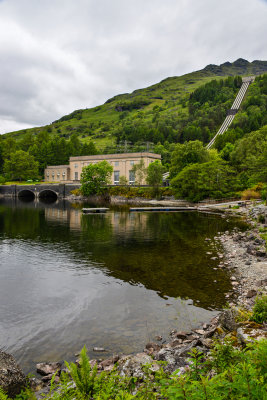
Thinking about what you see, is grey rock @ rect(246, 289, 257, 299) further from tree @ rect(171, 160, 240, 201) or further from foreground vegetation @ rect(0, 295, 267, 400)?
tree @ rect(171, 160, 240, 201)

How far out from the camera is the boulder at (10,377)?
693 centimetres

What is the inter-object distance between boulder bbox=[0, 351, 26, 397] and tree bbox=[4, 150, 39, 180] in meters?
124

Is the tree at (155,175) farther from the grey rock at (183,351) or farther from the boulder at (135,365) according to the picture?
the boulder at (135,365)

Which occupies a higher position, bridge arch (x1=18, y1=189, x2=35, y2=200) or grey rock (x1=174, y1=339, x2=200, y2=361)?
bridge arch (x1=18, y1=189, x2=35, y2=200)

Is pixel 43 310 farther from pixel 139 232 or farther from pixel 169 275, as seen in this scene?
pixel 139 232

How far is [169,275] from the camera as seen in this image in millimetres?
17875

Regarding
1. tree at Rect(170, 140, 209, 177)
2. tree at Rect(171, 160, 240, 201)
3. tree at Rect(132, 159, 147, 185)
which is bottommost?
tree at Rect(171, 160, 240, 201)

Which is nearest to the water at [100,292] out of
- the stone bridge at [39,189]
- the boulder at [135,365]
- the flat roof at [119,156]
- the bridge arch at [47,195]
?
the boulder at [135,365]

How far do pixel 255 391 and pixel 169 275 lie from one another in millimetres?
14489

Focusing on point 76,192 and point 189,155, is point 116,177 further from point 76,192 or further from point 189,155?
point 189,155

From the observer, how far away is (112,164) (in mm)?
112750

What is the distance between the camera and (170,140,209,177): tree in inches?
3219

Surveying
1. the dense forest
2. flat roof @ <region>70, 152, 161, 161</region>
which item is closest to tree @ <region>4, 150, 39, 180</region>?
the dense forest

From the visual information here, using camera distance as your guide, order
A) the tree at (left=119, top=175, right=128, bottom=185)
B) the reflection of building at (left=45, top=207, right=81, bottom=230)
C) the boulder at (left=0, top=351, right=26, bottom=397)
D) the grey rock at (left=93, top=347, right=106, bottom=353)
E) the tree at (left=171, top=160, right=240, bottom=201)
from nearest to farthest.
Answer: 1. the boulder at (left=0, top=351, right=26, bottom=397)
2. the grey rock at (left=93, top=347, right=106, bottom=353)
3. the reflection of building at (left=45, top=207, right=81, bottom=230)
4. the tree at (left=171, top=160, right=240, bottom=201)
5. the tree at (left=119, top=175, right=128, bottom=185)
